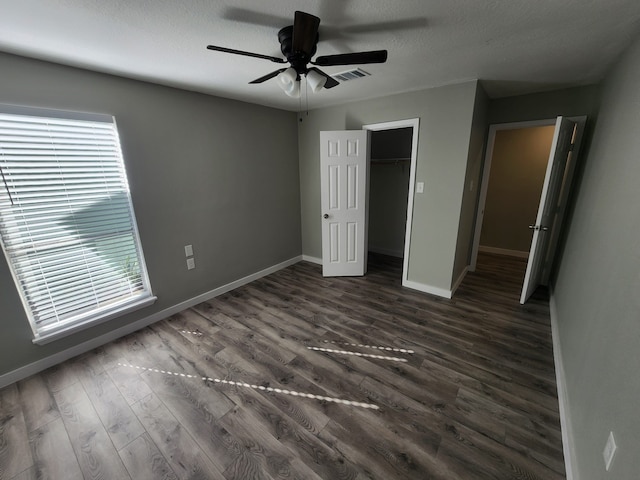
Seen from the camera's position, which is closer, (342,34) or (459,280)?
(342,34)

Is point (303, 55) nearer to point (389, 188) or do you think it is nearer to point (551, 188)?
point (551, 188)

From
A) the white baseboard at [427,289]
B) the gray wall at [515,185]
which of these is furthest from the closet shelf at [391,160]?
the white baseboard at [427,289]

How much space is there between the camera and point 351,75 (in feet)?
7.80

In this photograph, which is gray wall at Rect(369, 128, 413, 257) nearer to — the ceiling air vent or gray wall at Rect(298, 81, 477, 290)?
gray wall at Rect(298, 81, 477, 290)

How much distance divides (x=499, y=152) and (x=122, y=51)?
5.16 metres

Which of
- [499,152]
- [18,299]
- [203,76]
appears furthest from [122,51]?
[499,152]

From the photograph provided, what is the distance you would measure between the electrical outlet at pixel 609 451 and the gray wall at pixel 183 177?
340cm

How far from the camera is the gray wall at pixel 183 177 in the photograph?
6.47 ft

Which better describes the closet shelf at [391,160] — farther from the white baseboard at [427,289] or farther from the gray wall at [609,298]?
the gray wall at [609,298]

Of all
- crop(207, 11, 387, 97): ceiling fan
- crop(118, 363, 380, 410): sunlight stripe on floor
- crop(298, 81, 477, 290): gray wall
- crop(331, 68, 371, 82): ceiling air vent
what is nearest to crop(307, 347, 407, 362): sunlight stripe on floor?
crop(118, 363, 380, 410): sunlight stripe on floor

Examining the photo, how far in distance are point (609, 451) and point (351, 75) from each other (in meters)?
2.87

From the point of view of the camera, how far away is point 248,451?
1480 millimetres

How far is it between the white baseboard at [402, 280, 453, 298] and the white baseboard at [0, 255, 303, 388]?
2.21 m

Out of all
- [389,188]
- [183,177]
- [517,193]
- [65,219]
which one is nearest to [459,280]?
[389,188]
